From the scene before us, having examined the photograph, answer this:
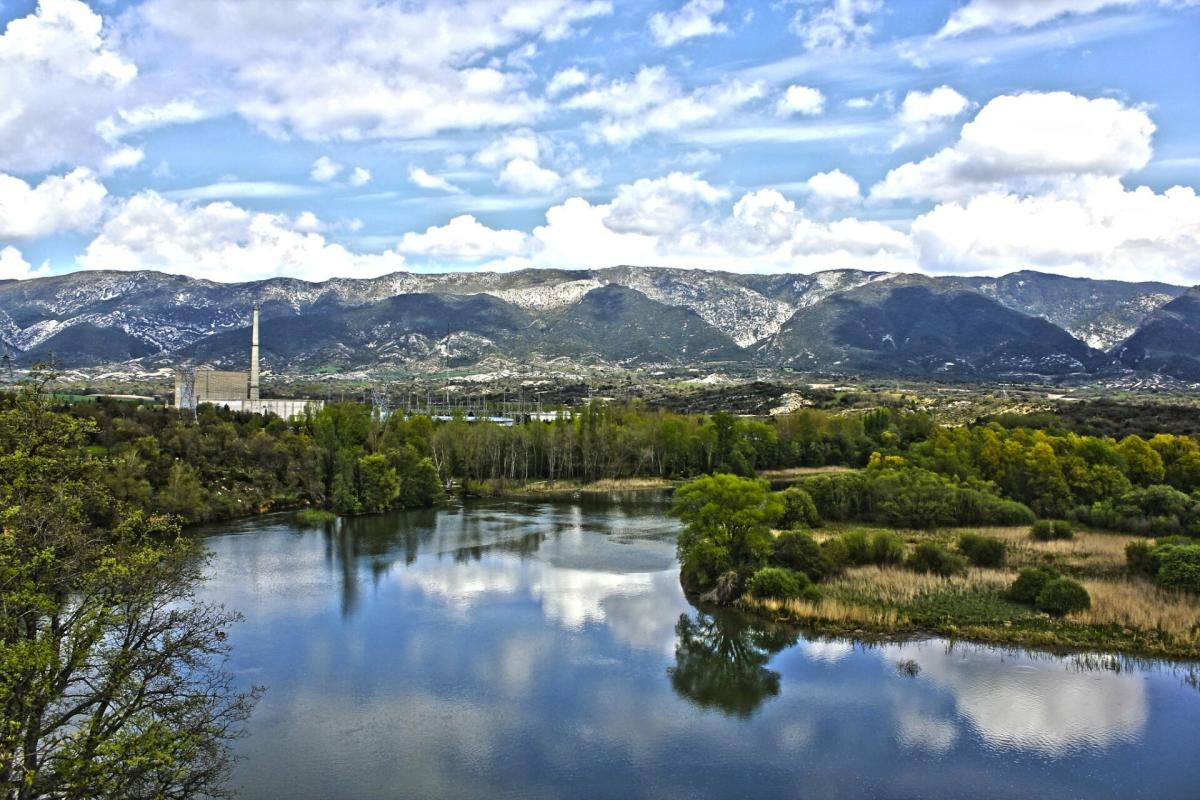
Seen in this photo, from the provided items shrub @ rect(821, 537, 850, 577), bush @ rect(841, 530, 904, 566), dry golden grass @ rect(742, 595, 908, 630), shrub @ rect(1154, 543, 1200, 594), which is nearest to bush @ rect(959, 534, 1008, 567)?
bush @ rect(841, 530, 904, 566)

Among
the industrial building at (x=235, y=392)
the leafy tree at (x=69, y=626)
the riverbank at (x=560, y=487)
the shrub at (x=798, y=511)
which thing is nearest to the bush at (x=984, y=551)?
the shrub at (x=798, y=511)

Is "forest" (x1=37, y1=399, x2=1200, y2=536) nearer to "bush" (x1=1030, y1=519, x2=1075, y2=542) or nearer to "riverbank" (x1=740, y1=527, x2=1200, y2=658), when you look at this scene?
"bush" (x1=1030, y1=519, x2=1075, y2=542)

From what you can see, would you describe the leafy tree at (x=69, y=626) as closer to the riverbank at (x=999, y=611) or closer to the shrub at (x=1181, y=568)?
the riverbank at (x=999, y=611)

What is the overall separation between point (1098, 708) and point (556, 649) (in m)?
15.5

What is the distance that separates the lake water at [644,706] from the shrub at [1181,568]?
7.75 m

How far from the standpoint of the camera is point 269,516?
54.2 m

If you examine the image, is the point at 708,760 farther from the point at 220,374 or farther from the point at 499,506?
the point at 220,374

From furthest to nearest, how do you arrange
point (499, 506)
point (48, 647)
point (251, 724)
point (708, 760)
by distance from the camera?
point (499, 506) → point (251, 724) → point (708, 760) → point (48, 647)

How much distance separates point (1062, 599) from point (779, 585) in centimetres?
976

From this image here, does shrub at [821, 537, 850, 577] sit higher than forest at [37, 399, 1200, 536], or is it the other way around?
forest at [37, 399, 1200, 536]

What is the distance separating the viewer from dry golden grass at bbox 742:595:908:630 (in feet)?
98.3

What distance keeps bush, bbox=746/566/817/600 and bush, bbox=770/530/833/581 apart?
1.91 metres

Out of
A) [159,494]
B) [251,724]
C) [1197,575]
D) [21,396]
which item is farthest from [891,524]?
[21,396]

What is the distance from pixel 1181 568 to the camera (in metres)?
32.3
